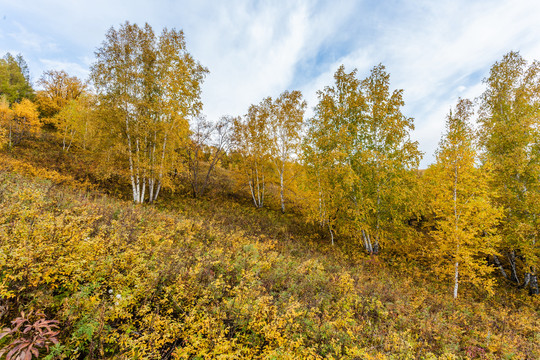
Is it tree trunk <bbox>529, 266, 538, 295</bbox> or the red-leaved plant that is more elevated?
the red-leaved plant

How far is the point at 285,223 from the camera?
16922 millimetres

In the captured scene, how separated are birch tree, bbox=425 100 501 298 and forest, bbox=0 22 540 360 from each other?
0.10m

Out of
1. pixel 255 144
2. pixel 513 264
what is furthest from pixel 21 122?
pixel 513 264

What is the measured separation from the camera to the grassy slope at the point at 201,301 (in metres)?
3.23

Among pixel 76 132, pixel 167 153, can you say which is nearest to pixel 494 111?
pixel 167 153

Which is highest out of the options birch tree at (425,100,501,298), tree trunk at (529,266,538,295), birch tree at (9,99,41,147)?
birch tree at (9,99,41,147)

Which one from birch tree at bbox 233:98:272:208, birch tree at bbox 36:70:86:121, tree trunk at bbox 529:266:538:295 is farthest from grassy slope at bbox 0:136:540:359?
birch tree at bbox 36:70:86:121

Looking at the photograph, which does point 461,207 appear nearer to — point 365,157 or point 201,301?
point 365,157

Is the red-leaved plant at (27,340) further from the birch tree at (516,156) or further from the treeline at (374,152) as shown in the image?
the birch tree at (516,156)

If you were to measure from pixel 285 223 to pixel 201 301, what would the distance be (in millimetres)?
13131

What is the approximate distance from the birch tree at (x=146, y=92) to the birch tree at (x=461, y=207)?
57.3ft

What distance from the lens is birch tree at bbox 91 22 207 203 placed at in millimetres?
13555

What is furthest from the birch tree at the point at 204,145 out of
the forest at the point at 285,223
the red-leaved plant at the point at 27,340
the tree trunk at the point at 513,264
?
the tree trunk at the point at 513,264

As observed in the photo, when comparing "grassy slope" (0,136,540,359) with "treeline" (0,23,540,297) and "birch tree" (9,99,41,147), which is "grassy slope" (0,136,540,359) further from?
"birch tree" (9,99,41,147)
